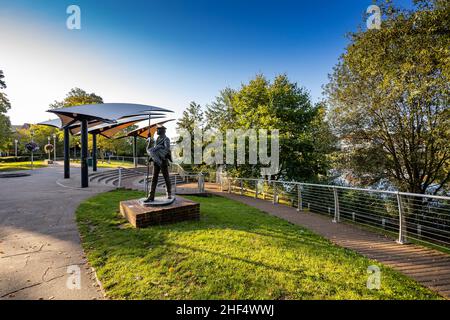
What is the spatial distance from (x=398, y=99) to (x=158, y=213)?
976 cm

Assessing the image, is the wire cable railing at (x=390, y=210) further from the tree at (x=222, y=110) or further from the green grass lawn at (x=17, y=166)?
the green grass lawn at (x=17, y=166)

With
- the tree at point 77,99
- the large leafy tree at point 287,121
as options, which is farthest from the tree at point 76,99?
the large leafy tree at point 287,121

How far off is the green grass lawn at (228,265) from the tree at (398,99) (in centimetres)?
663

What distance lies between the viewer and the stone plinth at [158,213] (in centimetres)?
510

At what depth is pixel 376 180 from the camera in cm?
984

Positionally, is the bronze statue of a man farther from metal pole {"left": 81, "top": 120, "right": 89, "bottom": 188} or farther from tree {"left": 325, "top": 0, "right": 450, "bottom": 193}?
tree {"left": 325, "top": 0, "right": 450, "bottom": 193}

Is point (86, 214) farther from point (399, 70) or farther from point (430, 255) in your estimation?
point (399, 70)

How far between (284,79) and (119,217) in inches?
665

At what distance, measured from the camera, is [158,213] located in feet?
17.4

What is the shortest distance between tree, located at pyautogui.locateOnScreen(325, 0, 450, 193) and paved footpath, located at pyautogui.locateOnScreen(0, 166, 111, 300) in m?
9.91

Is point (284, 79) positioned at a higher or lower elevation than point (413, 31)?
higher

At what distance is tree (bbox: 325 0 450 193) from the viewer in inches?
279
